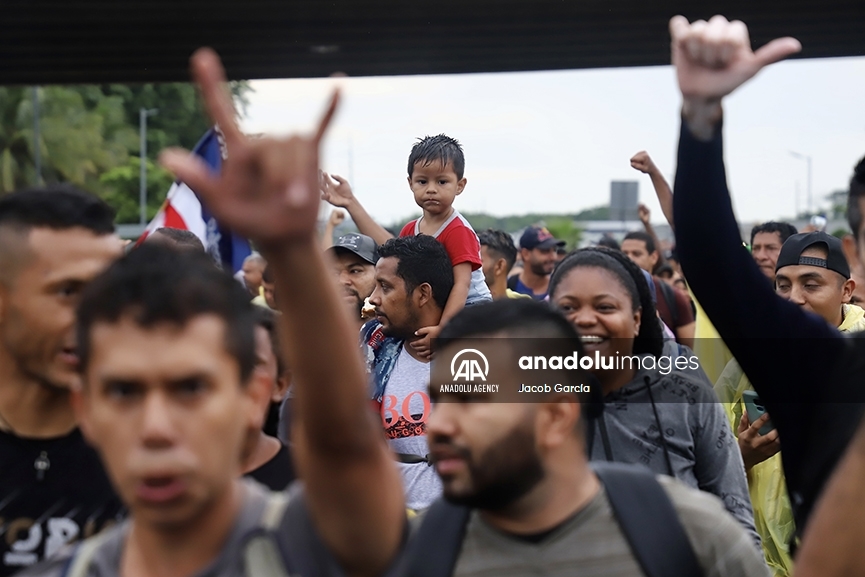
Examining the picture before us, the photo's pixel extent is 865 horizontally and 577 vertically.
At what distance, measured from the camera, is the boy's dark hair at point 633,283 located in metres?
3.71

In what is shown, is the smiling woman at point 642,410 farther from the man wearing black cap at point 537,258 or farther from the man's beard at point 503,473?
the man wearing black cap at point 537,258

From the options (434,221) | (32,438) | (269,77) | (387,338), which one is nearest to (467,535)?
(32,438)

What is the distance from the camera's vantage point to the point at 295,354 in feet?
5.60

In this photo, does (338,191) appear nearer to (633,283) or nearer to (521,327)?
(633,283)

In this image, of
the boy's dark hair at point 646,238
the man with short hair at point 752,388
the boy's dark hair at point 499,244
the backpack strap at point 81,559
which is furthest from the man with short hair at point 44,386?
the boy's dark hair at point 646,238

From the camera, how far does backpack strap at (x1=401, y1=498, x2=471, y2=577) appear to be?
87.4 inches

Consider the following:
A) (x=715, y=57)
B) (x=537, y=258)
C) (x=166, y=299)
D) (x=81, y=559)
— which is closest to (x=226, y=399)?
(x=166, y=299)

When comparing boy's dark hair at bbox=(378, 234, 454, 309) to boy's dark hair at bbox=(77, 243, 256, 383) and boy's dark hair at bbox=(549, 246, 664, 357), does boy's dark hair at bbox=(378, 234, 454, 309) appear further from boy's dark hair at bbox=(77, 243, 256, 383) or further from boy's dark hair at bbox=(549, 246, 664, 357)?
boy's dark hair at bbox=(77, 243, 256, 383)

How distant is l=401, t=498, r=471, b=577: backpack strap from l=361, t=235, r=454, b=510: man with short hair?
163cm

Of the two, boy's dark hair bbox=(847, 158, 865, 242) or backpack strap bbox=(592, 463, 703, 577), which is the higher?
boy's dark hair bbox=(847, 158, 865, 242)

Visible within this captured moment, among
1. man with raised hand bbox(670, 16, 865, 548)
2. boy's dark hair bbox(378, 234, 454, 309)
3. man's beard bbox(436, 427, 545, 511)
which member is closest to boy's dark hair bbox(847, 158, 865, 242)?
man with raised hand bbox(670, 16, 865, 548)

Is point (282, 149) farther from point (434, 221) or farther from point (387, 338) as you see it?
point (434, 221)

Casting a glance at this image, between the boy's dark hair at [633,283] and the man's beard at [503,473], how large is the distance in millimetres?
1437

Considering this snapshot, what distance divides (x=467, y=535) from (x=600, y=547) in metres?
0.29
